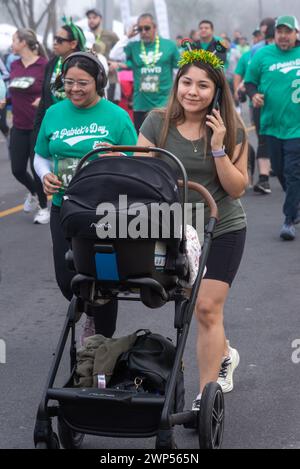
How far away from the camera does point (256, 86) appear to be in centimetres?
1088

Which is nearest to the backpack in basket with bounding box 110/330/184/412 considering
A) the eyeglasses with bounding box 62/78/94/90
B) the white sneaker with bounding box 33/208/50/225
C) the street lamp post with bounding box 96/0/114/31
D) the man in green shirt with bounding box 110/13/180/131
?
the eyeglasses with bounding box 62/78/94/90

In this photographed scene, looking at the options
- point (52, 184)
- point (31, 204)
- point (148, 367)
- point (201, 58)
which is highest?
point (201, 58)

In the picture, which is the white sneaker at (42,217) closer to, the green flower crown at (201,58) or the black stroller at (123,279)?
the green flower crown at (201,58)


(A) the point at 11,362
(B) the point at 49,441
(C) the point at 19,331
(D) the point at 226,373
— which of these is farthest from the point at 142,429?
(C) the point at 19,331

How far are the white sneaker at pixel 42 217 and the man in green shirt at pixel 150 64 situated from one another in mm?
2644

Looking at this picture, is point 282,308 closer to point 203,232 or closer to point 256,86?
point 203,232

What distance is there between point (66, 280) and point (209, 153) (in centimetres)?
119

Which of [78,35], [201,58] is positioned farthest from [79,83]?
[78,35]

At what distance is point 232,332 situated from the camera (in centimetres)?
693

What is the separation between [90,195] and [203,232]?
89 centimetres

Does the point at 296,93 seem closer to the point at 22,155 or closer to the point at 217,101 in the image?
the point at 22,155

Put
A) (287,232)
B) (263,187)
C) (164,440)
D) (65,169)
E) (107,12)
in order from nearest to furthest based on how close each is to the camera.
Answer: (164,440) → (65,169) → (287,232) → (263,187) → (107,12)

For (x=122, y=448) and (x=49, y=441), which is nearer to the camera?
(x=49, y=441)

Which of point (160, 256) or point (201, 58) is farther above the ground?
point (201, 58)
